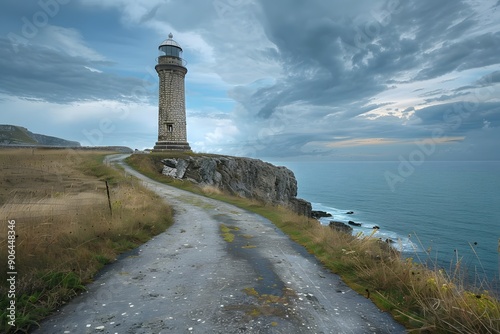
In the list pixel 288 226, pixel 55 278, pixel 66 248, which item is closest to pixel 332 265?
pixel 288 226

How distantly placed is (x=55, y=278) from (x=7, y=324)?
1.76m

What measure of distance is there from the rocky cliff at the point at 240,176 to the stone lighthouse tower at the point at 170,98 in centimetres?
829

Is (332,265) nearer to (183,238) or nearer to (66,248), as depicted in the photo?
(183,238)

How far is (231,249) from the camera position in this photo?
1011cm

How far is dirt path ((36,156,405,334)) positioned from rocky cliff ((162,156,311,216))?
2672 cm

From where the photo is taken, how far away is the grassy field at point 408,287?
4477 millimetres

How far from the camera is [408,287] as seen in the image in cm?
616

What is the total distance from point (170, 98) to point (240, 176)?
17.2 metres

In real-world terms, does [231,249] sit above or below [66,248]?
below

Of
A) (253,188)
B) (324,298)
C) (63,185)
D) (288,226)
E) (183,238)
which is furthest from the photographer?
(253,188)

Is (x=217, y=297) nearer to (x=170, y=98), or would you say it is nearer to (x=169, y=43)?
(x=170, y=98)

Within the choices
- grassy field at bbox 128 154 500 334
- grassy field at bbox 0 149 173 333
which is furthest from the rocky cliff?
grassy field at bbox 128 154 500 334

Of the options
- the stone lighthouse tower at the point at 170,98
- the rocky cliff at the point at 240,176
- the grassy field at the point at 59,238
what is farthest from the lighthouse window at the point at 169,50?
the grassy field at the point at 59,238

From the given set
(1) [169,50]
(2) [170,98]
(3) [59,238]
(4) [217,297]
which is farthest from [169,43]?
(4) [217,297]
